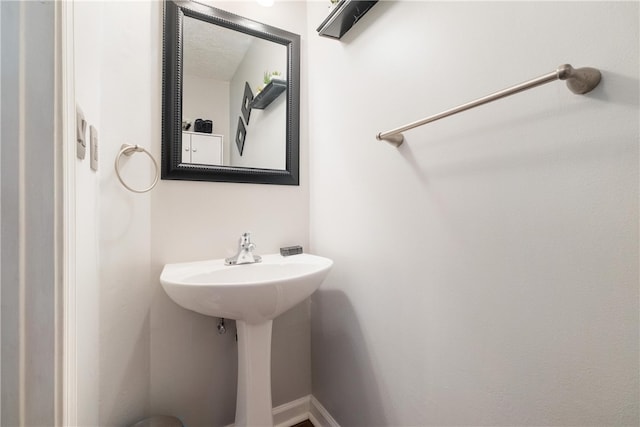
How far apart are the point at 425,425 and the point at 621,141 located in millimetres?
859

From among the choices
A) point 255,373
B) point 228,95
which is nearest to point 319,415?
point 255,373

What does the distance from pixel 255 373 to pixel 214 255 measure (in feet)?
1.61

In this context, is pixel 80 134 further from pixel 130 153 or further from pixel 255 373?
pixel 255 373

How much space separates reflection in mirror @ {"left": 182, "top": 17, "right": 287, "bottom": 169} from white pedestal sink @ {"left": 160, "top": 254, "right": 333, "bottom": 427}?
0.46 metres

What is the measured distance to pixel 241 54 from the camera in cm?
124

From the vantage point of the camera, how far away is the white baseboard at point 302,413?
1255 mm

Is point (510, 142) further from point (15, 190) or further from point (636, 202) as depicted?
point (15, 190)

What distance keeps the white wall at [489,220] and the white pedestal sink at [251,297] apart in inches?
10.8

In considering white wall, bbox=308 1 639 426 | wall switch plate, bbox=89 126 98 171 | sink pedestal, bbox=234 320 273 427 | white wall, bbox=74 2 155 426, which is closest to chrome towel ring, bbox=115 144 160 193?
white wall, bbox=74 2 155 426

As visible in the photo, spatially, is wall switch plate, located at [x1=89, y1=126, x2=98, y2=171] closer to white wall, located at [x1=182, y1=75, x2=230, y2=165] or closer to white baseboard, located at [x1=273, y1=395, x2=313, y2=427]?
white wall, located at [x1=182, y1=75, x2=230, y2=165]

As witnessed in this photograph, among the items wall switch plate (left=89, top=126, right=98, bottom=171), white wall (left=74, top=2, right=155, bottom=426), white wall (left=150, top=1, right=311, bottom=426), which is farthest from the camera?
white wall (left=150, top=1, right=311, bottom=426)

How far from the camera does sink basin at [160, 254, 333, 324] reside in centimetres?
79

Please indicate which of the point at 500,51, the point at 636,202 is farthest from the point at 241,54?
the point at 636,202

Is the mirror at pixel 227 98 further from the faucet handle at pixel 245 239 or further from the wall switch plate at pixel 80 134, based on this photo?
the wall switch plate at pixel 80 134
